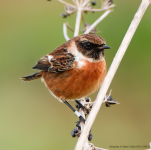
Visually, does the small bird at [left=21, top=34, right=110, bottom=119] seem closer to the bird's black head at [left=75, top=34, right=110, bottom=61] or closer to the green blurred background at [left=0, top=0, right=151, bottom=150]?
the bird's black head at [left=75, top=34, right=110, bottom=61]

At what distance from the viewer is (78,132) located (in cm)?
358

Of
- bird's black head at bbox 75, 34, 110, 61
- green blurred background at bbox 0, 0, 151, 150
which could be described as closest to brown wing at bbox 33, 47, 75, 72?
bird's black head at bbox 75, 34, 110, 61

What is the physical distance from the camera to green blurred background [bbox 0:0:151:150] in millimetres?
6402

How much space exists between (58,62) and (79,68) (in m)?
0.50

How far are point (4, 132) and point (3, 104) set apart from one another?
0.79 meters

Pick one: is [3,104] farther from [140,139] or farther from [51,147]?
[140,139]

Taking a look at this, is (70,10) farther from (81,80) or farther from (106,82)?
(106,82)

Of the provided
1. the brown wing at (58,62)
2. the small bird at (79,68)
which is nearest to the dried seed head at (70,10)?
the small bird at (79,68)

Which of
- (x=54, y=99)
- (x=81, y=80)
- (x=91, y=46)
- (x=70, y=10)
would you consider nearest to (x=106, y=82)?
(x=81, y=80)

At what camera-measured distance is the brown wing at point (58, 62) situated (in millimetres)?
4449

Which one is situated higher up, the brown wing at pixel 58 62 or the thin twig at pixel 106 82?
the brown wing at pixel 58 62

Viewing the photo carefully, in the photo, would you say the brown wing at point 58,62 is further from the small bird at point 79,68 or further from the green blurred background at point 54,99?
the green blurred background at point 54,99

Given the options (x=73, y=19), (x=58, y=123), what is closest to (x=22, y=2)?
(x=73, y=19)

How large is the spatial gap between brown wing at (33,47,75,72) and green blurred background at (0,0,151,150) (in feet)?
6.72
